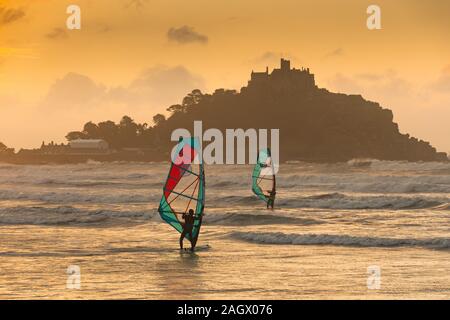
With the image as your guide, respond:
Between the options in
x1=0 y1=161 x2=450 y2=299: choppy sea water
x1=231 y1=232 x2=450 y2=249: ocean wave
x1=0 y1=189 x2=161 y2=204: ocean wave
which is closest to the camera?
x1=0 y1=161 x2=450 y2=299: choppy sea water

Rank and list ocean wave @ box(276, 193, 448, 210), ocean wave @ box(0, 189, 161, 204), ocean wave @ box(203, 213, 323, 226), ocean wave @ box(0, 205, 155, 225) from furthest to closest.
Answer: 1. ocean wave @ box(0, 189, 161, 204)
2. ocean wave @ box(276, 193, 448, 210)
3. ocean wave @ box(0, 205, 155, 225)
4. ocean wave @ box(203, 213, 323, 226)

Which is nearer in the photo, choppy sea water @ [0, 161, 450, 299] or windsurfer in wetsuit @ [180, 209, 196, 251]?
choppy sea water @ [0, 161, 450, 299]

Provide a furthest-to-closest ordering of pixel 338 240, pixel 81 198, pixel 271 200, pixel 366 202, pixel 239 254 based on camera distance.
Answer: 1. pixel 81 198
2. pixel 366 202
3. pixel 271 200
4. pixel 338 240
5. pixel 239 254

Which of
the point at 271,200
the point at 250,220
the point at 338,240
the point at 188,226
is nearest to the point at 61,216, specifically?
the point at 250,220

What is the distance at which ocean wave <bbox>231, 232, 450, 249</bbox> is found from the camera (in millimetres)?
23547

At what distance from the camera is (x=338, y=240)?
24.7 m

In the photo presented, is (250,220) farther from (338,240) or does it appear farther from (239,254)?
(239,254)

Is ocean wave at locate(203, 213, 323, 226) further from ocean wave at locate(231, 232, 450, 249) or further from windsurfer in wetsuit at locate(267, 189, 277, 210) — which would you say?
windsurfer in wetsuit at locate(267, 189, 277, 210)

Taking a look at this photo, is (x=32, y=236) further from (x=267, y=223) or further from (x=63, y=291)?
(x=63, y=291)

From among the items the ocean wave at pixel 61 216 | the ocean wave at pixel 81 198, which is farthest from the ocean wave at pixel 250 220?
the ocean wave at pixel 81 198

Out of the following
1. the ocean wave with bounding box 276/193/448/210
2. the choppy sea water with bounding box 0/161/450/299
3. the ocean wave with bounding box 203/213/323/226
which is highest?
the ocean wave with bounding box 276/193/448/210

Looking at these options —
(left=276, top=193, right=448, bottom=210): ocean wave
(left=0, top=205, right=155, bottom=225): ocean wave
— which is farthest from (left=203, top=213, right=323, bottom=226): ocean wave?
(left=276, top=193, right=448, bottom=210): ocean wave

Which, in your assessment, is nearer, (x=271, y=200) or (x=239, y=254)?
(x=239, y=254)

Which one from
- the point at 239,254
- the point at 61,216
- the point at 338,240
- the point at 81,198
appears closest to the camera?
the point at 239,254
